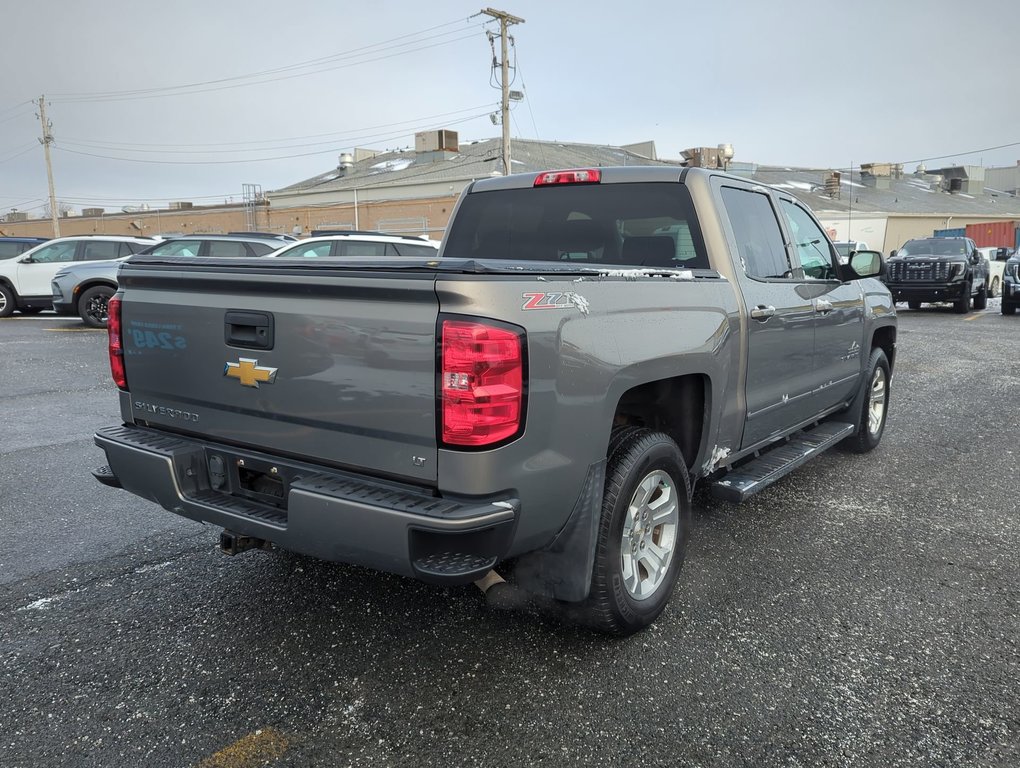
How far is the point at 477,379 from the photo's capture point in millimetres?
2393

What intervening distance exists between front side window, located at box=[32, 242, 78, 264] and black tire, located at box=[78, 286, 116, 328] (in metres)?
2.49

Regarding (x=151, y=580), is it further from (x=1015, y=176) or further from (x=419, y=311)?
(x=1015, y=176)

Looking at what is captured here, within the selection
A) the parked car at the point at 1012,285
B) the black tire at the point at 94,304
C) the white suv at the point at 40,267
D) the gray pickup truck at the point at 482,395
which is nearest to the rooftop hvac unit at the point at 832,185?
the parked car at the point at 1012,285

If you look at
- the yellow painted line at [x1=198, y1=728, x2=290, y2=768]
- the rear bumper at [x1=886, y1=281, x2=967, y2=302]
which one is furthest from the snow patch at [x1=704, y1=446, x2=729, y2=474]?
the rear bumper at [x1=886, y1=281, x2=967, y2=302]

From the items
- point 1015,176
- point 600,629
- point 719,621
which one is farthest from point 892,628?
point 1015,176

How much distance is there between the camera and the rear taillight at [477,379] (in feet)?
7.81

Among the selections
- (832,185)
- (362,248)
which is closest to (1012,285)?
(362,248)

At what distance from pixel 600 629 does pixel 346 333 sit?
1555 mm

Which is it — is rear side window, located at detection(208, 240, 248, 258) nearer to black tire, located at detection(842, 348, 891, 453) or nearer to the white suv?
the white suv

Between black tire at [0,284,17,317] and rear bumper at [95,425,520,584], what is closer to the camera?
rear bumper at [95,425,520,584]

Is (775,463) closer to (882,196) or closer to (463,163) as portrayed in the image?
(463,163)

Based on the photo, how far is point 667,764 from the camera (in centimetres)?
243

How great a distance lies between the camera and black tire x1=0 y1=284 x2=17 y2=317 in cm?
1617

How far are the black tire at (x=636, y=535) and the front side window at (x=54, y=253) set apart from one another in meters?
16.0
